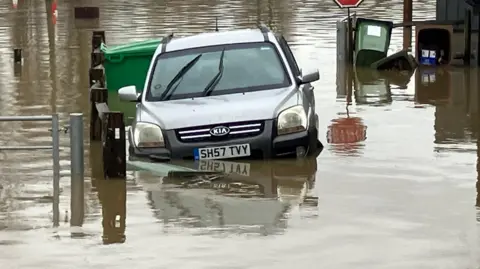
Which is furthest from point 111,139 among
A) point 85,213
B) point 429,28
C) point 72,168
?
point 429,28

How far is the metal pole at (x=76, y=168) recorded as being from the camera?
9.37m

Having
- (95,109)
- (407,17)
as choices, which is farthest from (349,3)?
(95,109)

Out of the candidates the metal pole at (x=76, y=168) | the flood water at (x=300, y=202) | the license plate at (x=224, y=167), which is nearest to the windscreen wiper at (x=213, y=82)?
the license plate at (x=224, y=167)

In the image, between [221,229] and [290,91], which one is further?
[290,91]

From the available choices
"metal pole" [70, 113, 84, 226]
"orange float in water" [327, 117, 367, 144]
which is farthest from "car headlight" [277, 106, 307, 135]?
"metal pole" [70, 113, 84, 226]

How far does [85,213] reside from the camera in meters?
9.30

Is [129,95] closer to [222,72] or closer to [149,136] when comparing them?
[149,136]

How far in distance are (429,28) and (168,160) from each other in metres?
10.2

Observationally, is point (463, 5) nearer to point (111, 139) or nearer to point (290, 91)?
point (290, 91)

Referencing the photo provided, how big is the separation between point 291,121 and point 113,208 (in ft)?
8.13

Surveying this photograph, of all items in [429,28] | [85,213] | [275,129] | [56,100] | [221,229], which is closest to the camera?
[221,229]

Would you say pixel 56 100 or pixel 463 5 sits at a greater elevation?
pixel 463 5

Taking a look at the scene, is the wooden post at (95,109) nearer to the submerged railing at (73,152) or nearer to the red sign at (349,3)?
the submerged railing at (73,152)

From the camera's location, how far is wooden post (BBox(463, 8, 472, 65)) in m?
19.4
